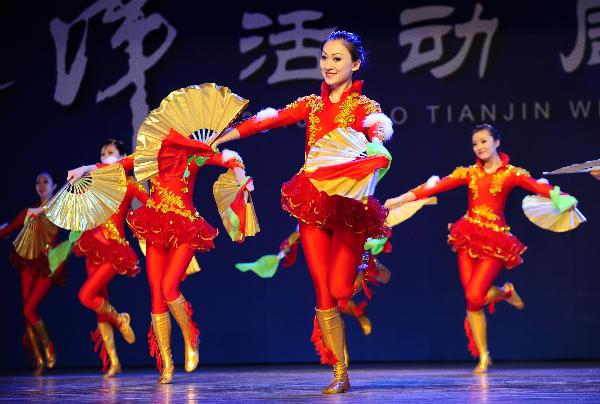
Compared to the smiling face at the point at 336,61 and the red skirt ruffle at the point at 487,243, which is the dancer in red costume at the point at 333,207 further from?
the red skirt ruffle at the point at 487,243

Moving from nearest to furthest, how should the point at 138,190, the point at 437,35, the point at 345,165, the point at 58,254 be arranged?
the point at 345,165, the point at 138,190, the point at 58,254, the point at 437,35

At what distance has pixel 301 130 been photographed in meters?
7.21

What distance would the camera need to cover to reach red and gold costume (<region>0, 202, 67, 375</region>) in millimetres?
6859

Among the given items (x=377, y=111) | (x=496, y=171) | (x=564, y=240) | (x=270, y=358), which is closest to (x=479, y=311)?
(x=496, y=171)

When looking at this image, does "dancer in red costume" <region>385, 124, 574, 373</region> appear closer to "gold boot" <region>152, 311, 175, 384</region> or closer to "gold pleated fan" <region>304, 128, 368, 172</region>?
"gold boot" <region>152, 311, 175, 384</region>

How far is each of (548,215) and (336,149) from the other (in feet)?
7.92

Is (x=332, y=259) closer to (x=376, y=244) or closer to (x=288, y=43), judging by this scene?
(x=376, y=244)

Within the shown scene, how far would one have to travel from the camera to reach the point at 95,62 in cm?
726

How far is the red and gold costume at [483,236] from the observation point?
5.86m

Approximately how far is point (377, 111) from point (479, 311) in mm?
2356

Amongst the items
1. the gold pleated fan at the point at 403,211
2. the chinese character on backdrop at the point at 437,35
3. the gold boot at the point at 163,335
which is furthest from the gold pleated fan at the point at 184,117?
the chinese character on backdrop at the point at 437,35

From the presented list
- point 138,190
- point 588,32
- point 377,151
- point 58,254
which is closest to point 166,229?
point 138,190

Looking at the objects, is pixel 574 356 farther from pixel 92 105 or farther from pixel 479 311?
pixel 92 105

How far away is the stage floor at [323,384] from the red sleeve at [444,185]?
103 cm
